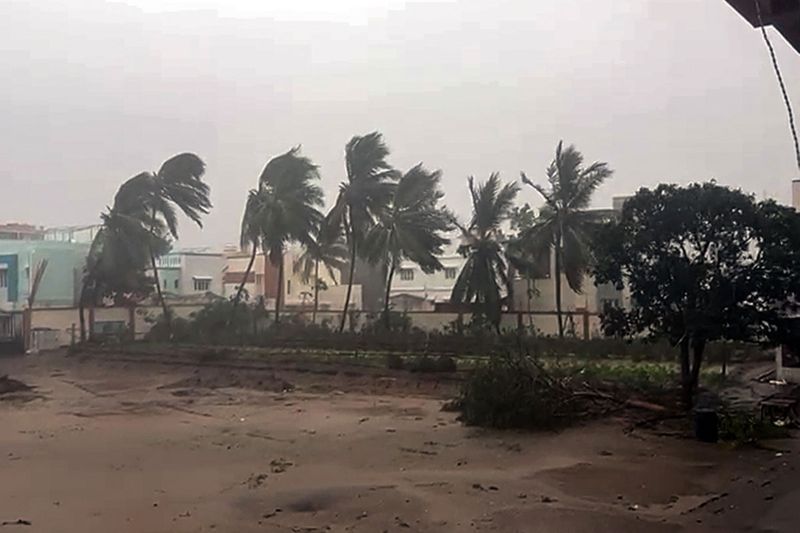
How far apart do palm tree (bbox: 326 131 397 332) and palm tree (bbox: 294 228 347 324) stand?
1.05 meters

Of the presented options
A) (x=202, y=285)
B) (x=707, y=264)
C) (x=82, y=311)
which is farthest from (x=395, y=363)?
(x=202, y=285)

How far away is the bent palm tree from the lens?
110ft

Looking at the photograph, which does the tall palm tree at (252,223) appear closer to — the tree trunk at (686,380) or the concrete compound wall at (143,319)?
the concrete compound wall at (143,319)

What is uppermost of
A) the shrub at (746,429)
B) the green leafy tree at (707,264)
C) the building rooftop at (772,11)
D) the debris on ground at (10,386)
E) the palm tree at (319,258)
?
the building rooftop at (772,11)

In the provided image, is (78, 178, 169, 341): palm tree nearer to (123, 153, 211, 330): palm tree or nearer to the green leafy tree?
(123, 153, 211, 330): palm tree

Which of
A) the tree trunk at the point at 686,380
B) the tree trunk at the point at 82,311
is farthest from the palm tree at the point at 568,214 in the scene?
the tree trunk at the point at 82,311

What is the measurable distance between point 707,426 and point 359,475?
5.25 metres

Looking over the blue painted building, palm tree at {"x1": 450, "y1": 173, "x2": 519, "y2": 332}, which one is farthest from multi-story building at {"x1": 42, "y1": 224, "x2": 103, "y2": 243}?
palm tree at {"x1": 450, "y1": 173, "x2": 519, "y2": 332}

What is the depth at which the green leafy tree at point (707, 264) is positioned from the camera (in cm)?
1433

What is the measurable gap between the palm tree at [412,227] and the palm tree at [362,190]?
69 cm

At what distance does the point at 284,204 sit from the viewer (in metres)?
33.6

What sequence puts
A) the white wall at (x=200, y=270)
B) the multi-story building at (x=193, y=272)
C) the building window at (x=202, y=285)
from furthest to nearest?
the building window at (x=202, y=285)
the white wall at (x=200, y=270)
the multi-story building at (x=193, y=272)

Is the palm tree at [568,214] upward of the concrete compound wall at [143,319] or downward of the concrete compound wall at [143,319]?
upward

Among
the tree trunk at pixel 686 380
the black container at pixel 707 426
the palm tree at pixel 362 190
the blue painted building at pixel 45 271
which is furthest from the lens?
the blue painted building at pixel 45 271
